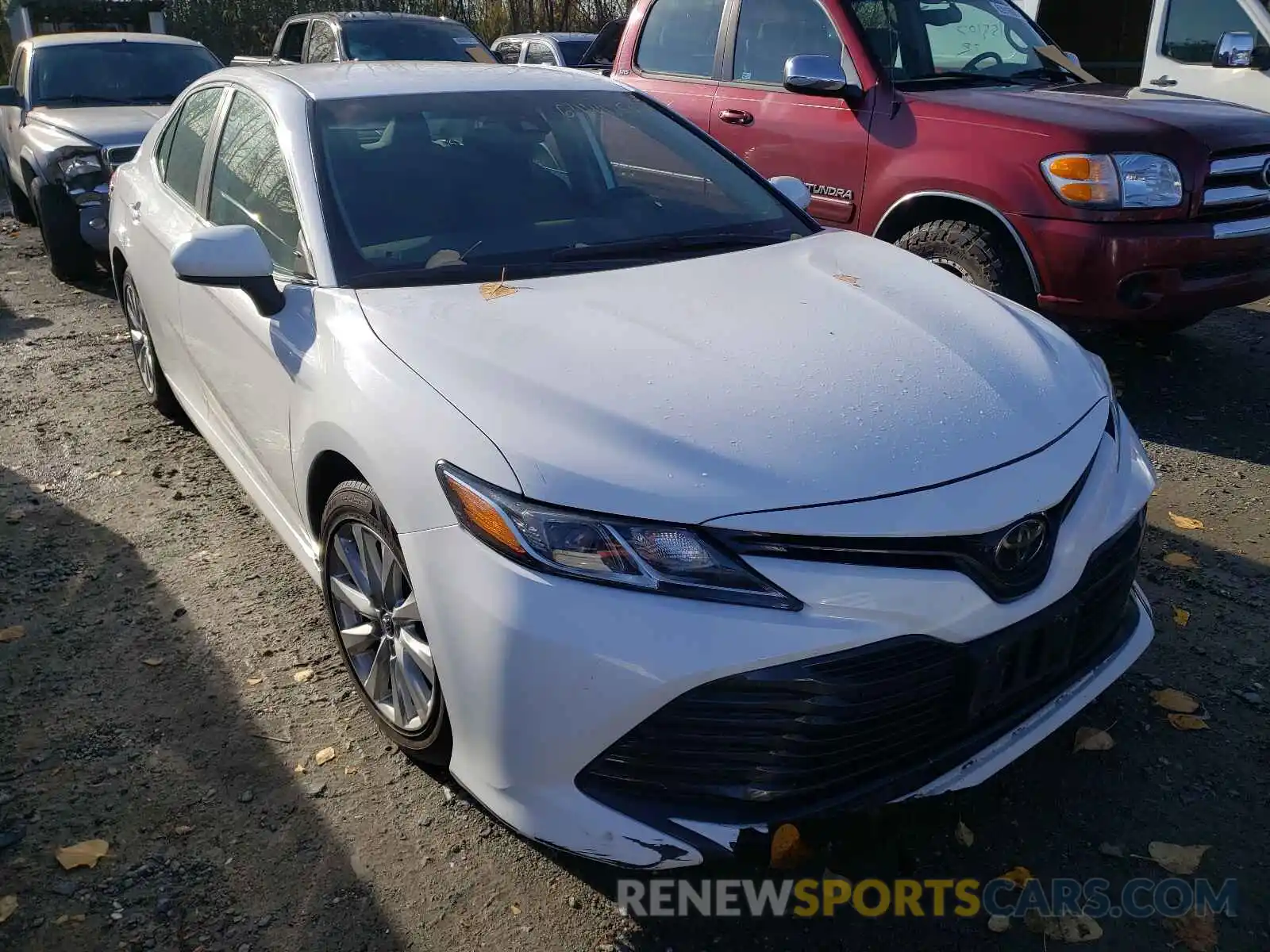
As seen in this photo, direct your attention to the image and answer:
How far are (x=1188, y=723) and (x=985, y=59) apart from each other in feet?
13.5

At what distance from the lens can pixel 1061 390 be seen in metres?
2.49

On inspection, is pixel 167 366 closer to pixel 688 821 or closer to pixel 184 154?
pixel 184 154

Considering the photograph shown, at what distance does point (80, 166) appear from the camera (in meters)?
7.20

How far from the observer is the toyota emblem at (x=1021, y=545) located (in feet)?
6.81

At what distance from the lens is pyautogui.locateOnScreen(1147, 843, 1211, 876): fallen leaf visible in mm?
2379

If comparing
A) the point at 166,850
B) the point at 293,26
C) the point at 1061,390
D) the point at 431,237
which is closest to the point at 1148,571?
the point at 1061,390

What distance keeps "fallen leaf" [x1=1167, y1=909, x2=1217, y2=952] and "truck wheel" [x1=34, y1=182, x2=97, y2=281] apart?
7744 millimetres

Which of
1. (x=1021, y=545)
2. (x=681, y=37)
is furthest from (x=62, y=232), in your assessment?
(x=1021, y=545)

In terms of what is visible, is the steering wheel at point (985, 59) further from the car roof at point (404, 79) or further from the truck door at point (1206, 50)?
the car roof at point (404, 79)

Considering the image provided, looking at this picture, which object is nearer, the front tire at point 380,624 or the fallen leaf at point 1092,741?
the front tire at point 380,624

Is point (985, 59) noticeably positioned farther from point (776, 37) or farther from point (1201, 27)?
point (1201, 27)

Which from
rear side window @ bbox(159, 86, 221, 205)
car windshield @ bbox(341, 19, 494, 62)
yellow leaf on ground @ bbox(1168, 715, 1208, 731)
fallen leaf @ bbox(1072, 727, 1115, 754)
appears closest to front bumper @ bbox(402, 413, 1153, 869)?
fallen leaf @ bbox(1072, 727, 1115, 754)

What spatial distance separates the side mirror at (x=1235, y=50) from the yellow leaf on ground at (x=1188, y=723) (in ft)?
18.6

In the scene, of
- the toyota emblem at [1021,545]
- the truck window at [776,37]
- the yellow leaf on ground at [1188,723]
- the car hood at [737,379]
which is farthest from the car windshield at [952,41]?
the toyota emblem at [1021,545]
